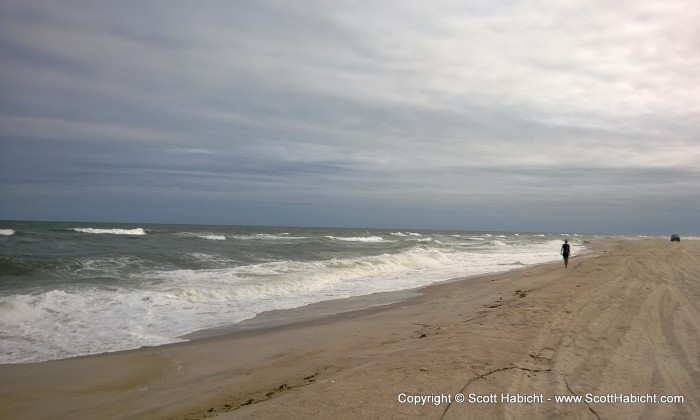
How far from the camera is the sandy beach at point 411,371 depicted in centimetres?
438

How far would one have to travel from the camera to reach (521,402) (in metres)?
4.32

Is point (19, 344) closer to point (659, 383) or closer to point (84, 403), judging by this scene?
point (84, 403)

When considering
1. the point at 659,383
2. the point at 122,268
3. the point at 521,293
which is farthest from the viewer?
the point at 122,268

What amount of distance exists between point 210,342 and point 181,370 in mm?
1725

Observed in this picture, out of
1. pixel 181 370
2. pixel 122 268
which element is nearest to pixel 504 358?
pixel 181 370

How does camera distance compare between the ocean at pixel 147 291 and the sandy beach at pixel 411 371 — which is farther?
the ocean at pixel 147 291

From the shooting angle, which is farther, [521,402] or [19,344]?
[19,344]

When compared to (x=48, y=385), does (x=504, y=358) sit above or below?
above

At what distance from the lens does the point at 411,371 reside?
17.3ft

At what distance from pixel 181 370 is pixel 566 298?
27.8ft

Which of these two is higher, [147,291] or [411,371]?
[411,371]

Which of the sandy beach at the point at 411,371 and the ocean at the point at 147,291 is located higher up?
the sandy beach at the point at 411,371

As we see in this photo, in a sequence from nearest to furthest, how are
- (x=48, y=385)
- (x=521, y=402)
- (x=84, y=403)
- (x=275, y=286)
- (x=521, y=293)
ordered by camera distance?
(x=521, y=402) → (x=84, y=403) → (x=48, y=385) → (x=521, y=293) → (x=275, y=286)

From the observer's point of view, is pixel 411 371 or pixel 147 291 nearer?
pixel 411 371
